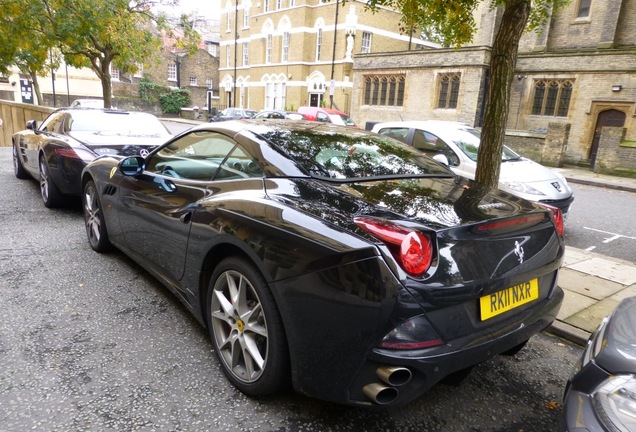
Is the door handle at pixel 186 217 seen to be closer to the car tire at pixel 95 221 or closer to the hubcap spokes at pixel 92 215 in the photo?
the car tire at pixel 95 221

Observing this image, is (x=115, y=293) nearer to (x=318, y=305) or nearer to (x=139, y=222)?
(x=139, y=222)

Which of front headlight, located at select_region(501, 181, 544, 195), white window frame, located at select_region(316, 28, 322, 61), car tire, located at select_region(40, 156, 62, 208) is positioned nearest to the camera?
car tire, located at select_region(40, 156, 62, 208)

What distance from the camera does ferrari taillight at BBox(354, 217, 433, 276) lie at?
6.29 feet

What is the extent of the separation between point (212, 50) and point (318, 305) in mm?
68190

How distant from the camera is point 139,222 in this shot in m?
3.63

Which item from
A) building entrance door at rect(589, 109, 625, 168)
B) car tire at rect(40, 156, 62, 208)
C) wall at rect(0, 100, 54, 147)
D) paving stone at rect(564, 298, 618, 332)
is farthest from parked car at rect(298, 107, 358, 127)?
paving stone at rect(564, 298, 618, 332)

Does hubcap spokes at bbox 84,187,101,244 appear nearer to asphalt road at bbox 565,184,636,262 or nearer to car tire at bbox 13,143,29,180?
car tire at bbox 13,143,29,180

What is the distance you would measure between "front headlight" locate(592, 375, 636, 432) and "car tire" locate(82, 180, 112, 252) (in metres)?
4.27

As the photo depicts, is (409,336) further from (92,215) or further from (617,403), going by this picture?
(92,215)

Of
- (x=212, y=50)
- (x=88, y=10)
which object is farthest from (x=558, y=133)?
(x=212, y=50)

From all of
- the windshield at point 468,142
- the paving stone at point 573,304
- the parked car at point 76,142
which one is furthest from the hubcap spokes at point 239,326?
the windshield at point 468,142

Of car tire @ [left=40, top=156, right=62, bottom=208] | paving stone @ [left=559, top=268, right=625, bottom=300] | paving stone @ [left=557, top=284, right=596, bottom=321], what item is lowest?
paving stone @ [left=559, top=268, right=625, bottom=300]

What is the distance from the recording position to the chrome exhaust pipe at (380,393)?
1.93 meters

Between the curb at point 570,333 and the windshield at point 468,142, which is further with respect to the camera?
the windshield at point 468,142
